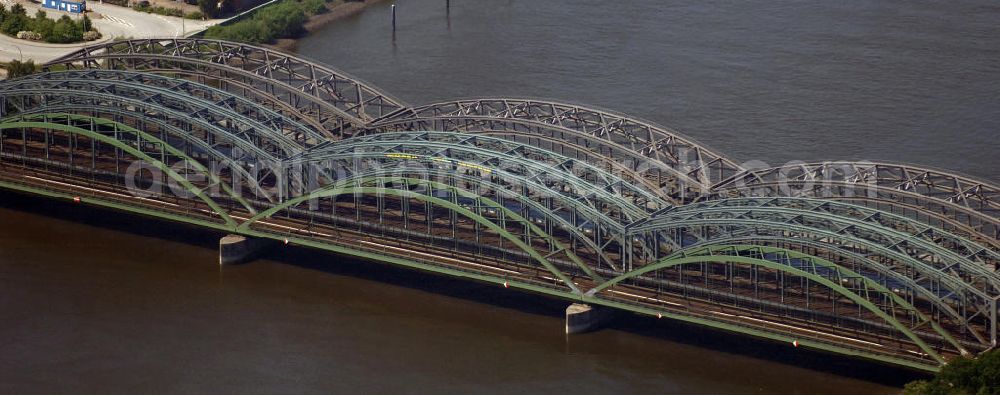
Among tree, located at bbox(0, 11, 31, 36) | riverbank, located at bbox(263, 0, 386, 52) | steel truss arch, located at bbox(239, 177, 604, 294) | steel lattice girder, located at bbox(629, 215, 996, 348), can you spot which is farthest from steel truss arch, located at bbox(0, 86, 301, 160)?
riverbank, located at bbox(263, 0, 386, 52)

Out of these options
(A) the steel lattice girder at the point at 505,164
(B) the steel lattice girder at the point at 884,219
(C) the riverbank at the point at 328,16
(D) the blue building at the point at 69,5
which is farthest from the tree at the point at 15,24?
(B) the steel lattice girder at the point at 884,219

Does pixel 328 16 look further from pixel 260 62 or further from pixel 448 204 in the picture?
pixel 448 204

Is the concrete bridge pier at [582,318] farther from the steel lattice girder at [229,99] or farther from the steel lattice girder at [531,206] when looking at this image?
the steel lattice girder at [229,99]

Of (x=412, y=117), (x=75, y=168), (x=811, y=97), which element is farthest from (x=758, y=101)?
(x=75, y=168)

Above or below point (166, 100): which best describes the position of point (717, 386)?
below

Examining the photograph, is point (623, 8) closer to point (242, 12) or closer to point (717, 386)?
point (242, 12)

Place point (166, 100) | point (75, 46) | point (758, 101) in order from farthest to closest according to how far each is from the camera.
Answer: point (75, 46) → point (758, 101) → point (166, 100)

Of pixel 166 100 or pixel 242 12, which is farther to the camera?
pixel 242 12
